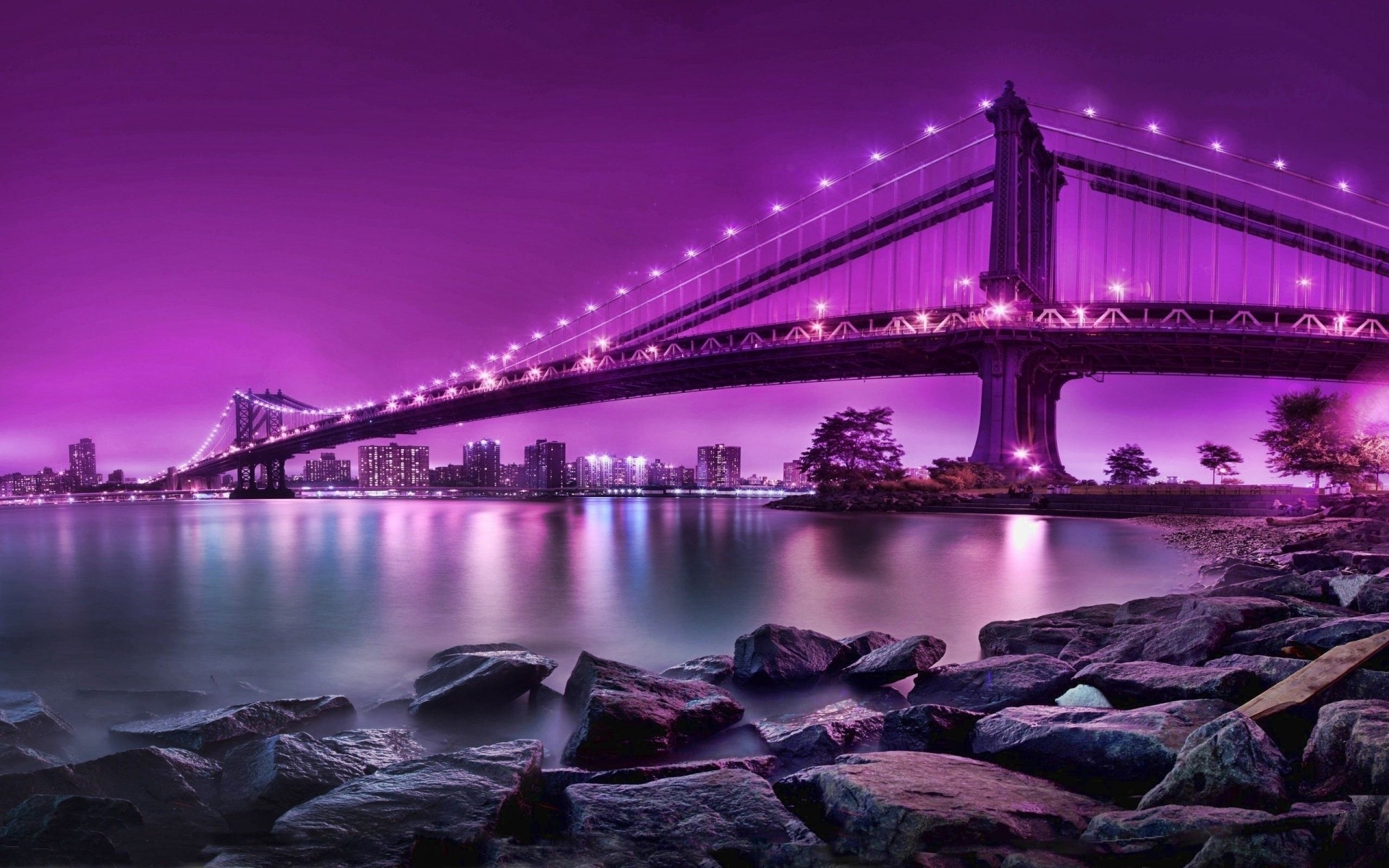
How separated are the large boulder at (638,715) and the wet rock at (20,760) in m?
2.82

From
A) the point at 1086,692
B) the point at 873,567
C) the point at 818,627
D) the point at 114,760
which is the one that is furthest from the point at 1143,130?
the point at 114,760

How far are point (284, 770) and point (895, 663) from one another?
3897 millimetres

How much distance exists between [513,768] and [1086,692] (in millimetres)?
3176

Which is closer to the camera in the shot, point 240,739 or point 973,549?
point 240,739

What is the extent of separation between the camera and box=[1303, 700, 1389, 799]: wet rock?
2299 millimetres

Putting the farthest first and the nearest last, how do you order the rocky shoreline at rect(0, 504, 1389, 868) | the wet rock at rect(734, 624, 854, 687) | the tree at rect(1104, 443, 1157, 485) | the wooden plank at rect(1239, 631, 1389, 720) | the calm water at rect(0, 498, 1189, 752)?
the tree at rect(1104, 443, 1157, 485) < the calm water at rect(0, 498, 1189, 752) < the wet rock at rect(734, 624, 854, 687) < the wooden plank at rect(1239, 631, 1389, 720) < the rocky shoreline at rect(0, 504, 1389, 868)

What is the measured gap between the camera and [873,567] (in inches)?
568

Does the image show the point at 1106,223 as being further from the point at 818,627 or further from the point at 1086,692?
the point at 1086,692

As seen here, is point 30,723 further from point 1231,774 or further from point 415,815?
point 1231,774

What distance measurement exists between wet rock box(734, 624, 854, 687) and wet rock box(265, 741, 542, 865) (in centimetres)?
237

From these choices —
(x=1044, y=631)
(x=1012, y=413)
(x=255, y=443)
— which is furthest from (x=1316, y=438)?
(x=255, y=443)

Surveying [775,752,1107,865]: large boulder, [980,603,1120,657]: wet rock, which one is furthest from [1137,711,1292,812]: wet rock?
[980,603,1120,657]: wet rock

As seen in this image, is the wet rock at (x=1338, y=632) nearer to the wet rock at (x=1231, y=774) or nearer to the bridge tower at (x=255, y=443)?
the wet rock at (x=1231, y=774)

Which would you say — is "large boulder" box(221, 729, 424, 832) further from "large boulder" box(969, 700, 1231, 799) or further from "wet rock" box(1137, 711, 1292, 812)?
"wet rock" box(1137, 711, 1292, 812)
